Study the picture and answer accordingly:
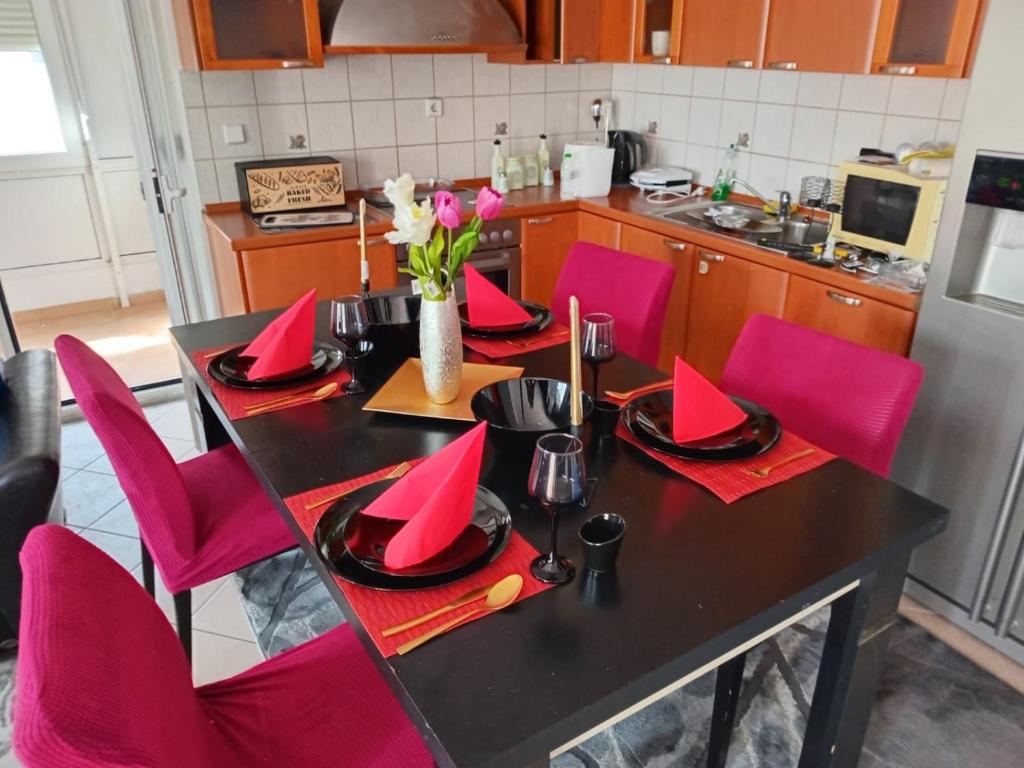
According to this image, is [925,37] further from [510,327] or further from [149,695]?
[149,695]

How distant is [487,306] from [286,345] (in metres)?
0.51

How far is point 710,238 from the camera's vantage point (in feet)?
8.96

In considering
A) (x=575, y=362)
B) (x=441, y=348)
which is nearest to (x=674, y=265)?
(x=441, y=348)

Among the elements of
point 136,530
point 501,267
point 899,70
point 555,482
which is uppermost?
point 899,70

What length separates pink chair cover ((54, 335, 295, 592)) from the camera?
4.59ft

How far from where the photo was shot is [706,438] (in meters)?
1.40

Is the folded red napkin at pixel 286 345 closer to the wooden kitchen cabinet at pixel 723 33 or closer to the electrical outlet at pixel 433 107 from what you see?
the wooden kitchen cabinet at pixel 723 33

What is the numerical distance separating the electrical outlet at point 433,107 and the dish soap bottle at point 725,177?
4.04 feet

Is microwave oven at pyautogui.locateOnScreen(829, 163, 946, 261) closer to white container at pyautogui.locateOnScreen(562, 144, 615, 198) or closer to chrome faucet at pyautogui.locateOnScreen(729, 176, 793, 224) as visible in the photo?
chrome faucet at pyautogui.locateOnScreen(729, 176, 793, 224)

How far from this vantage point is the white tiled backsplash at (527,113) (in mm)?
2705

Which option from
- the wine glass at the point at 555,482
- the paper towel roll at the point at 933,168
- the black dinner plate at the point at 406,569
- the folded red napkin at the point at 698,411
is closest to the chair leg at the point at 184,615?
the black dinner plate at the point at 406,569

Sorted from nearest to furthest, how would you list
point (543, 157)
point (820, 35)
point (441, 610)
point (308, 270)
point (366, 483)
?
1. point (441, 610)
2. point (366, 483)
3. point (820, 35)
4. point (308, 270)
5. point (543, 157)

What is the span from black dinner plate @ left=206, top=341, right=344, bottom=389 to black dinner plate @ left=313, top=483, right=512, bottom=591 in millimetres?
506

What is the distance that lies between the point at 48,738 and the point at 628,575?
27.3 inches
